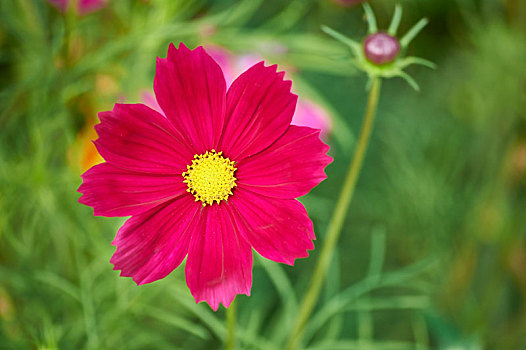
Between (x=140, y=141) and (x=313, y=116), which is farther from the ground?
(x=313, y=116)

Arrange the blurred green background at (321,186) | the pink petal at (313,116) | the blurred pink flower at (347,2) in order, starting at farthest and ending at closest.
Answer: the blurred pink flower at (347,2) < the pink petal at (313,116) < the blurred green background at (321,186)

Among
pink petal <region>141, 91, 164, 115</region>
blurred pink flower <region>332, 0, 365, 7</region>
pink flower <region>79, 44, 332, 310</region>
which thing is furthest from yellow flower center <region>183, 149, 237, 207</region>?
blurred pink flower <region>332, 0, 365, 7</region>

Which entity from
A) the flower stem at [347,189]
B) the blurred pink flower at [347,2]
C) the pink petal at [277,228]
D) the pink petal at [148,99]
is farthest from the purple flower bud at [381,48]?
the blurred pink flower at [347,2]

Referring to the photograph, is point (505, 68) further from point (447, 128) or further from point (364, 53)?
point (364, 53)

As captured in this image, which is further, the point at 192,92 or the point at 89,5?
the point at 89,5

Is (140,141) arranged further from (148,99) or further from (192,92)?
(148,99)

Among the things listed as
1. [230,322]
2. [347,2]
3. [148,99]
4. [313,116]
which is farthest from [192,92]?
[347,2]

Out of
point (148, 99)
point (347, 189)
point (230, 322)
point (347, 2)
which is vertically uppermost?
point (347, 2)

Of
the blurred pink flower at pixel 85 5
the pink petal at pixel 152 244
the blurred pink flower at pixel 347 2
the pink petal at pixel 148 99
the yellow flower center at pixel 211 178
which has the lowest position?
the pink petal at pixel 152 244

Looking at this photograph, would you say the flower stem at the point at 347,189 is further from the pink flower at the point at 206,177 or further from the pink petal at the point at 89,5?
the pink petal at the point at 89,5
